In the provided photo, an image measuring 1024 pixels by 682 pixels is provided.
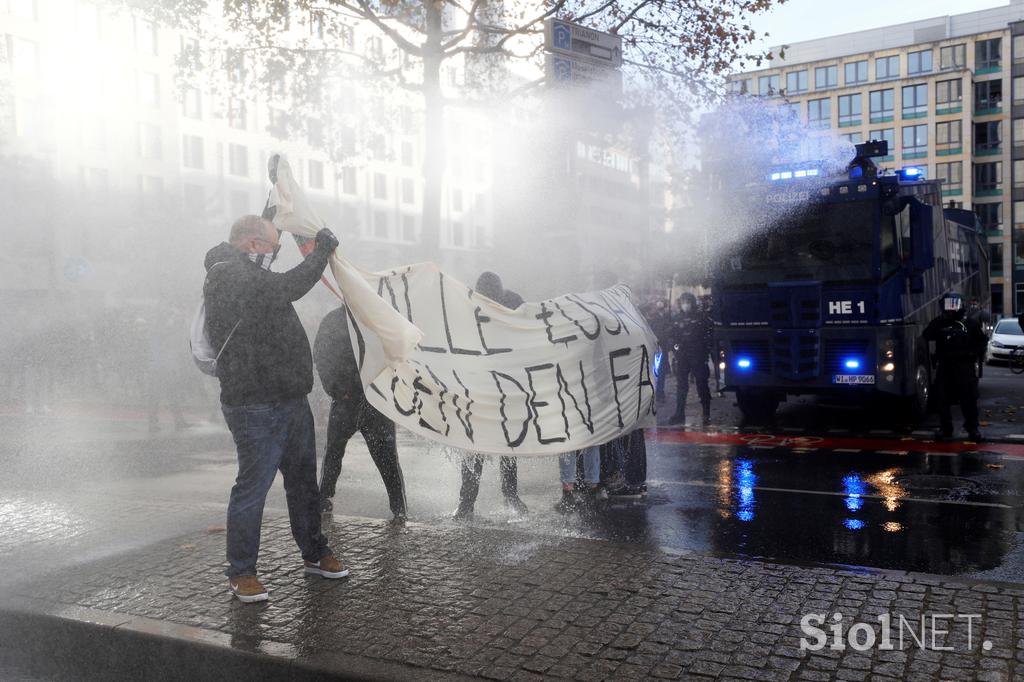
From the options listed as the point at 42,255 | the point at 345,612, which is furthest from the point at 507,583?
the point at 42,255

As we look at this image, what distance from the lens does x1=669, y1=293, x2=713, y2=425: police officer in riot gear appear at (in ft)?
41.2

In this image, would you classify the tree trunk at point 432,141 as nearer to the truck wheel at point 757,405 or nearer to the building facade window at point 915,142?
the truck wheel at point 757,405

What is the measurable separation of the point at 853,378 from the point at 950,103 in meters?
60.2

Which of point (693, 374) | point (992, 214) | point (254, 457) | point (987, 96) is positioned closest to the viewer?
point (254, 457)

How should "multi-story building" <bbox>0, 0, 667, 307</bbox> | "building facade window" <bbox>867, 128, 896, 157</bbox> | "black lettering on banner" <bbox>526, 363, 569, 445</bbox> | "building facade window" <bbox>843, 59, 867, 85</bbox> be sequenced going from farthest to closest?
1. "building facade window" <bbox>843, 59, 867, 85</bbox>
2. "building facade window" <bbox>867, 128, 896, 157</bbox>
3. "multi-story building" <bbox>0, 0, 667, 307</bbox>
4. "black lettering on banner" <bbox>526, 363, 569, 445</bbox>

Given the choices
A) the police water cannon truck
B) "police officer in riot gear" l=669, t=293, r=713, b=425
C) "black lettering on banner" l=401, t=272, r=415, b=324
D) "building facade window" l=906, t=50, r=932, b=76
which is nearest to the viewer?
"black lettering on banner" l=401, t=272, r=415, b=324

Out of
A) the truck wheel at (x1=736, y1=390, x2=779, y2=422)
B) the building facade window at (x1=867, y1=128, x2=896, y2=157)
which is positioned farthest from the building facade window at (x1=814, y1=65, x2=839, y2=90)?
the truck wheel at (x1=736, y1=390, x2=779, y2=422)

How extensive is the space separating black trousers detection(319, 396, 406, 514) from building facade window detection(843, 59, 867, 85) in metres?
67.4

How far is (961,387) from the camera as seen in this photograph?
1001cm

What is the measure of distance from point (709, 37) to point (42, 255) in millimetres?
11467

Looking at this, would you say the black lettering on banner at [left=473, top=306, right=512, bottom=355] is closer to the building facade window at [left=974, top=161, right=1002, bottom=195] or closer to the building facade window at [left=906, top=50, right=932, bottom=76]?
the building facade window at [left=974, top=161, right=1002, bottom=195]

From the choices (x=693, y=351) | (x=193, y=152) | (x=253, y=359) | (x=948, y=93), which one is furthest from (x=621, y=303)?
(x=948, y=93)

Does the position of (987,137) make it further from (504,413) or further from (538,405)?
(504,413)

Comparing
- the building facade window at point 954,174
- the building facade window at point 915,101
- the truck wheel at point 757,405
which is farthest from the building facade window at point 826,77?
the truck wheel at point 757,405
